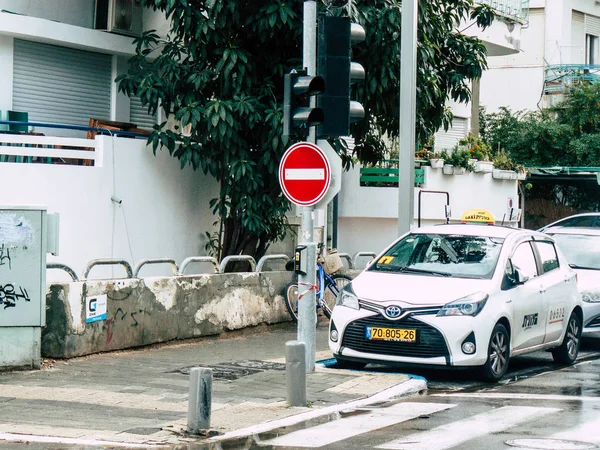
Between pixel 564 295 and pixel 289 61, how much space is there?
5978 mm

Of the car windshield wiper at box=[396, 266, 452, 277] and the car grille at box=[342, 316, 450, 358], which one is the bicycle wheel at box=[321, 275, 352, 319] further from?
the car grille at box=[342, 316, 450, 358]

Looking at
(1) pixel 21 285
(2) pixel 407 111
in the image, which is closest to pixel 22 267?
(1) pixel 21 285

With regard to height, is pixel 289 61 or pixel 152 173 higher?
pixel 289 61

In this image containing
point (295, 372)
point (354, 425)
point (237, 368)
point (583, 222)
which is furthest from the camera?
point (583, 222)

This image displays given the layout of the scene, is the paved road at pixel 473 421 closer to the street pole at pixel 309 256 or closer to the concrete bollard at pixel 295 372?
the concrete bollard at pixel 295 372

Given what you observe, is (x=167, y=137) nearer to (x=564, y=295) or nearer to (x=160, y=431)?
(x=564, y=295)

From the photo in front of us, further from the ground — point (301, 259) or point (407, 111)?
point (407, 111)

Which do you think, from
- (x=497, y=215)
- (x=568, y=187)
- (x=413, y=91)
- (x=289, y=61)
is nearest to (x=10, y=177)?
(x=289, y=61)

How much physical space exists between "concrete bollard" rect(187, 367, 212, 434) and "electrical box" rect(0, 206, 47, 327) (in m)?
3.70

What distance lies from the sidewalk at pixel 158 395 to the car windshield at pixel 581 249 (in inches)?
188

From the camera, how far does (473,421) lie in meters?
9.05

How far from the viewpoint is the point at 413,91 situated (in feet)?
49.3

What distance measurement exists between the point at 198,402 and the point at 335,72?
168 inches

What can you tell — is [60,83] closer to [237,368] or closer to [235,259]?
[235,259]
